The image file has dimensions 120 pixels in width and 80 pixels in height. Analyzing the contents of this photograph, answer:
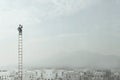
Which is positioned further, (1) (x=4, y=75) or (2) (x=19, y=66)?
(1) (x=4, y=75)

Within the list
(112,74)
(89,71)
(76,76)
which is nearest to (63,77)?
(76,76)

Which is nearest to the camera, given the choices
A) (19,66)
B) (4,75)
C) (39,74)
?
(19,66)

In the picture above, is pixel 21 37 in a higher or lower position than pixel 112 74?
higher

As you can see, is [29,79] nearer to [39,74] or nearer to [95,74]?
[39,74]

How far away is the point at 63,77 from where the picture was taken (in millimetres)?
25859

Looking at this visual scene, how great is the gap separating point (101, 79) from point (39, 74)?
727 cm

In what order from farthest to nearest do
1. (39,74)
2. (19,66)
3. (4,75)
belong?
(39,74) → (4,75) → (19,66)

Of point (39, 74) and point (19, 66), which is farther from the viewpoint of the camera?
point (39, 74)

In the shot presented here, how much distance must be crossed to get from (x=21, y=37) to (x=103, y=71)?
39.1ft

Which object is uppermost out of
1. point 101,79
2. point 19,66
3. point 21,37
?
point 21,37

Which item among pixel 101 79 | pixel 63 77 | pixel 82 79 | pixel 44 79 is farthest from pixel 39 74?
pixel 101 79

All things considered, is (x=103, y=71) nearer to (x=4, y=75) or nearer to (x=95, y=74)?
(x=95, y=74)

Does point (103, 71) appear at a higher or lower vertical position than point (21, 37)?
lower

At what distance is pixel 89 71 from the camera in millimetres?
26203
